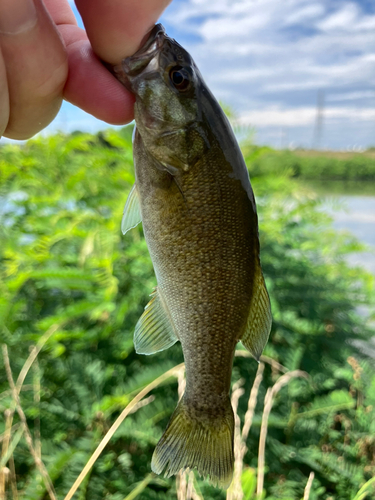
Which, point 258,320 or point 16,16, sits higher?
point 16,16

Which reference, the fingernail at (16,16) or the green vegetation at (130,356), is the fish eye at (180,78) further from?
the green vegetation at (130,356)

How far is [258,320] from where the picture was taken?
1.26m

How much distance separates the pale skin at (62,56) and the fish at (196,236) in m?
0.07

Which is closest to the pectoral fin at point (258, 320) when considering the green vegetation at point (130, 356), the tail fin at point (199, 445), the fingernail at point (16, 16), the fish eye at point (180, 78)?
the tail fin at point (199, 445)

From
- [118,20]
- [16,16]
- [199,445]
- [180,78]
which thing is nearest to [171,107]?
[180,78]

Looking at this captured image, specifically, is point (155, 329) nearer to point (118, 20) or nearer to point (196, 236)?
point (196, 236)

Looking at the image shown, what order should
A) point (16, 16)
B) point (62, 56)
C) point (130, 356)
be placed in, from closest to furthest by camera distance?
1. point (16, 16)
2. point (62, 56)
3. point (130, 356)

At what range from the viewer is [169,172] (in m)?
1.25

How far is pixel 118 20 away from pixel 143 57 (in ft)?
0.63

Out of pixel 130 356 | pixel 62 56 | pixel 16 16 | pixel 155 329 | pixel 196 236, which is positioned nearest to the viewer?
pixel 16 16

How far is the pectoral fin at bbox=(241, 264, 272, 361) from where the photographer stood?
124 cm

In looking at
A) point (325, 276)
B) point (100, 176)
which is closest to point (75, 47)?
point (100, 176)

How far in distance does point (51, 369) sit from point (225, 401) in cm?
203

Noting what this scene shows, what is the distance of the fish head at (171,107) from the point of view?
1.20 meters
